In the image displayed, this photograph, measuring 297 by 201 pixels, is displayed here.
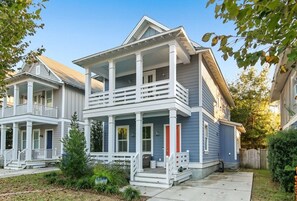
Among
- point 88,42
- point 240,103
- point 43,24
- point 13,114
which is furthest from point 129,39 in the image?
point 240,103

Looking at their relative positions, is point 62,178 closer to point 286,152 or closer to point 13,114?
point 286,152

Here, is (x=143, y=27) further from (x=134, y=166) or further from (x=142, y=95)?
(x=134, y=166)

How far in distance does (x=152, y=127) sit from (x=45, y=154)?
1046 cm

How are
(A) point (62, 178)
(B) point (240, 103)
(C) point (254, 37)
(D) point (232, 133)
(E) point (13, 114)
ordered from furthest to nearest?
(B) point (240, 103) → (E) point (13, 114) → (D) point (232, 133) → (A) point (62, 178) → (C) point (254, 37)

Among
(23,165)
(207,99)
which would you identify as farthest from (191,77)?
(23,165)

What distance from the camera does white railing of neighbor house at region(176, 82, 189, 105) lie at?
1210cm

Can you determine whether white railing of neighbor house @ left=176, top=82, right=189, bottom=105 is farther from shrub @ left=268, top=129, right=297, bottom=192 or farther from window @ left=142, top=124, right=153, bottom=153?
shrub @ left=268, top=129, right=297, bottom=192

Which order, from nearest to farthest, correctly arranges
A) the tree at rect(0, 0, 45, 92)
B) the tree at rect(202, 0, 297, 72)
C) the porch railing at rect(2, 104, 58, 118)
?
the tree at rect(202, 0, 297, 72) → the tree at rect(0, 0, 45, 92) → the porch railing at rect(2, 104, 58, 118)

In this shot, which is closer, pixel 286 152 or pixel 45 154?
pixel 286 152

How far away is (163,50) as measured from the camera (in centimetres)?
1277

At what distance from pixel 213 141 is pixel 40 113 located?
1325 cm

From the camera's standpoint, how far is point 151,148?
14711mm

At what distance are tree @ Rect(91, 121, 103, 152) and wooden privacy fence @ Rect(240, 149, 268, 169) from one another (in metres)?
11.4

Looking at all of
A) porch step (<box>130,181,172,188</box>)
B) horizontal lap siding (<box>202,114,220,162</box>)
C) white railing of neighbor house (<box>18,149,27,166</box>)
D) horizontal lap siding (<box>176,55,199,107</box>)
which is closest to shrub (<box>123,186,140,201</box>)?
porch step (<box>130,181,172,188</box>)
